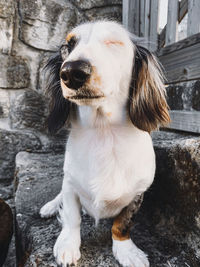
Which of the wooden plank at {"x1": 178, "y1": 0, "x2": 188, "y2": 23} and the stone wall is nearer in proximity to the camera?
the wooden plank at {"x1": 178, "y1": 0, "x2": 188, "y2": 23}

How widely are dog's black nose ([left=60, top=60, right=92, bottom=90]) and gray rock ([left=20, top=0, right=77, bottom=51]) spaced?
148 centimetres

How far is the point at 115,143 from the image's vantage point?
3.02ft

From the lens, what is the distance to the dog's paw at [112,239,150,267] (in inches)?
35.2

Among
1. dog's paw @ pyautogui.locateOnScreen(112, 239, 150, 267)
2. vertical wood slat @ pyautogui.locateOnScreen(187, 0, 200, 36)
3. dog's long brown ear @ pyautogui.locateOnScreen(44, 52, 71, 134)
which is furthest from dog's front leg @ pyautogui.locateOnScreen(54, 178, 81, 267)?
vertical wood slat @ pyautogui.locateOnScreen(187, 0, 200, 36)

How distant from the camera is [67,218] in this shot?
3.22ft

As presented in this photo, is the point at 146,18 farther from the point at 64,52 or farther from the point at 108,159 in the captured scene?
the point at 108,159

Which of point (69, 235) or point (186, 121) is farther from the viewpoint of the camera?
point (186, 121)

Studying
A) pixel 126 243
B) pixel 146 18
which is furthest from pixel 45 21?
pixel 126 243

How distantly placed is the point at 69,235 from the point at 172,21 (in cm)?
159

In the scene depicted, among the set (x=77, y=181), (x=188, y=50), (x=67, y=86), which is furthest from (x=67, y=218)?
(x=188, y=50)

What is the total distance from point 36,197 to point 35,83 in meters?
1.09

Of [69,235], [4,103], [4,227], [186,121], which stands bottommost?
[4,227]

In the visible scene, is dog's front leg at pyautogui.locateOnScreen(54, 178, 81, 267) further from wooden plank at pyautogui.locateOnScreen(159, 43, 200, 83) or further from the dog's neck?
wooden plank at pyautogui.locateOnScreen(159, 43, 200, 83)

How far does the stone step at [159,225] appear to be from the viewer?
93 cm
